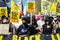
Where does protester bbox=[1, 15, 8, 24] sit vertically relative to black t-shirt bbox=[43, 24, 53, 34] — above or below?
above

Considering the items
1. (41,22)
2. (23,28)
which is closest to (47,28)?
(41,22)

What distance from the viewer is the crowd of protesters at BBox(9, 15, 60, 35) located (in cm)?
150

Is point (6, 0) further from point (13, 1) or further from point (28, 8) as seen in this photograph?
point (28, 8)

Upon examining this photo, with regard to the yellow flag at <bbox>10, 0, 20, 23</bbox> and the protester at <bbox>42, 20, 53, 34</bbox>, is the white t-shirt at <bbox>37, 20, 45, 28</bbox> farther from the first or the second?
the yellow flag at <bbox>10, 0, 20, 23</bbox>

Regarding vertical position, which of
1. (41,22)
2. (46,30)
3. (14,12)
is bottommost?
(46,30)

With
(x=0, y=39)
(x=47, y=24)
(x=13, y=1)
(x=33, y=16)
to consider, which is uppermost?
(x=13, y=1)

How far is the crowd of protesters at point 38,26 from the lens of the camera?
58.9 inches

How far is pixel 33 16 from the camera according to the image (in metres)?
1.49

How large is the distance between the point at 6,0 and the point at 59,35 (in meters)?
0.75

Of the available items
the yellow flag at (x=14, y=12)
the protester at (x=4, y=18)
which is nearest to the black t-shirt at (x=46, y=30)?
the yellow flag at (x=14, y=12)

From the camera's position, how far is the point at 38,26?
4.95ft

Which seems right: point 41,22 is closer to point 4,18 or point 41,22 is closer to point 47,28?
point 47,28

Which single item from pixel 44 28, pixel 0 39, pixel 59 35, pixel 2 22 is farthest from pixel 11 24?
pixel 59 35

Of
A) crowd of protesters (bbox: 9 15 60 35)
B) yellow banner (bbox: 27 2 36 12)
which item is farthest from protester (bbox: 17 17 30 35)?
yellow banner (bbox: 27 2 36 12)
